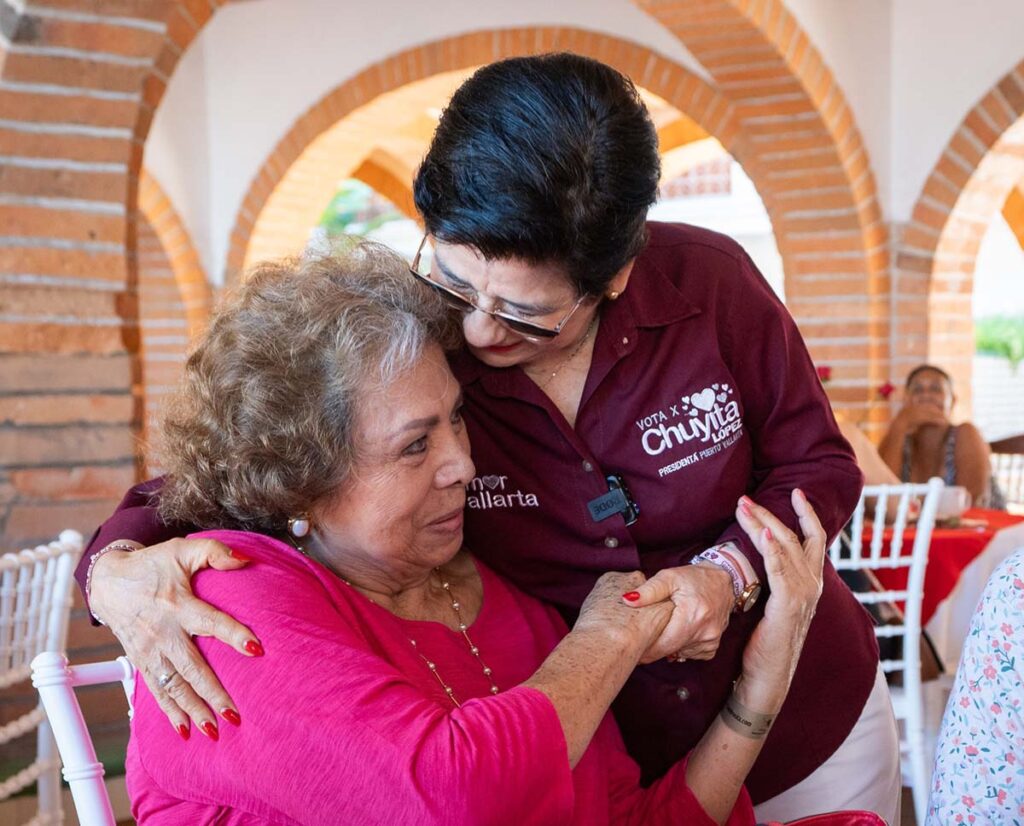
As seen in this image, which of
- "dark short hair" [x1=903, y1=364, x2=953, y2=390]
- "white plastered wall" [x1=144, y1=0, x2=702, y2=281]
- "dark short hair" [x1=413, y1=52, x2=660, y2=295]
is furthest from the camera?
"white plastered wall" [x1=144, y1=0, x2=702, y2=281]

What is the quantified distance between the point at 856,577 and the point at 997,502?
8.51 feet

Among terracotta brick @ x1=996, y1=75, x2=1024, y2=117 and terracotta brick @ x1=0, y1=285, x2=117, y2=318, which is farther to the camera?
terracotta brick @ x1=996, y1=75, x2=1024, y2=117

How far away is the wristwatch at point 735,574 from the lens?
1544 millimetres

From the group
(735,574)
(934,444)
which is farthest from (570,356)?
(934,444)

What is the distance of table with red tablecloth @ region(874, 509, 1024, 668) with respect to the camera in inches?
178

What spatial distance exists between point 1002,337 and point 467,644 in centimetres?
1718

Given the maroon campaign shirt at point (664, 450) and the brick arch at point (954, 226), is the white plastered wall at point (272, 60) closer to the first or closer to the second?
the brick arch at point (954, 226)

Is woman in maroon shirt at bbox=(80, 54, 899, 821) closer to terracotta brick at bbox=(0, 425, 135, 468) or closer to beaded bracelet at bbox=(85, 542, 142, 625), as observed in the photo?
beaded bracelet at bbox=(85, 542, 142, 625)

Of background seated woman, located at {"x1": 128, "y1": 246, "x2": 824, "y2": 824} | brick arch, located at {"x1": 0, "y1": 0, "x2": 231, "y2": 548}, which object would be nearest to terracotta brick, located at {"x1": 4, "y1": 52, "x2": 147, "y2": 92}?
brick arch, located at {"x1": 0, "y1": 0, "x2": 231, "y2": 548}

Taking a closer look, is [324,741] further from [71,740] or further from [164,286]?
[164,286]

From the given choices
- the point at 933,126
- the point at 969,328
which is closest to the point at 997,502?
the point at 969,328

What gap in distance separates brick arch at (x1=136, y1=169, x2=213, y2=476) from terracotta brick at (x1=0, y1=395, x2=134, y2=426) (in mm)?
4555

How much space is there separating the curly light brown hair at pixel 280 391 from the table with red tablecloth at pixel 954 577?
3.44 meters

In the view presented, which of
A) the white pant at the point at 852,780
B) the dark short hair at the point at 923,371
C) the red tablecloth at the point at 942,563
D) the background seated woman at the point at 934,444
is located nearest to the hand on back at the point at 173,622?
the white pant at the point at 852,780
